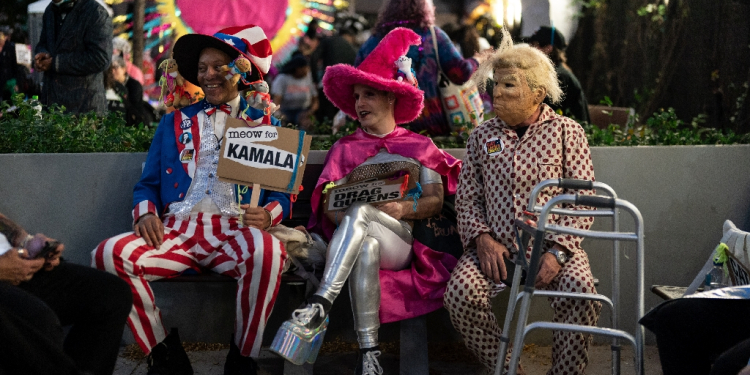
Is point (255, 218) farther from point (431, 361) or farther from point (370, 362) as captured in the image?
point (431, 361)

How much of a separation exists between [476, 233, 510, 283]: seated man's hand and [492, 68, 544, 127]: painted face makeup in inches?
25.0

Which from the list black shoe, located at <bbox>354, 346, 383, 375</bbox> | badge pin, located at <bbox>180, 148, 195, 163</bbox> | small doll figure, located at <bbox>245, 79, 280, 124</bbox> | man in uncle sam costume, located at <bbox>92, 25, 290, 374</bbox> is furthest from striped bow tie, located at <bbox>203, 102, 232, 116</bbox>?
black shoe, located at <bbox>354, 346, 383, 375</bbox>

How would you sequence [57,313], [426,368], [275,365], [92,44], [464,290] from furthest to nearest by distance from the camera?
[92,44] < [275,365] < [426,368] < [464,290] < [57,313]

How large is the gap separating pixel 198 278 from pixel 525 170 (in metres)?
1.73

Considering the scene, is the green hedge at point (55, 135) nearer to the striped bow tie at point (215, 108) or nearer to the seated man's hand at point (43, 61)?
the striped bow tie at point (215, 108)

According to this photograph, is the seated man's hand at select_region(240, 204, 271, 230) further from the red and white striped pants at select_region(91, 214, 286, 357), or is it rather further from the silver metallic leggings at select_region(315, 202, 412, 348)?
the silver metallic leggings at select_region(315, 202, 412, 348)

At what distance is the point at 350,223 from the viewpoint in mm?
4195

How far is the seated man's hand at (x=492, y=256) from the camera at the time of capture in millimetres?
4121

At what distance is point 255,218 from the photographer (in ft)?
14.1

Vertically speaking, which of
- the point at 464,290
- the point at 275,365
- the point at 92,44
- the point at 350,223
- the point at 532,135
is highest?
the point at 92,44

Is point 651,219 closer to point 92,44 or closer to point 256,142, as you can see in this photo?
point 256,142

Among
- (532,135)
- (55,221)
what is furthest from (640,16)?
(55,221)

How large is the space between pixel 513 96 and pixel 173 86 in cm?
194

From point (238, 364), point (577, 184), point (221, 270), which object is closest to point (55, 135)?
point (221, 270)
